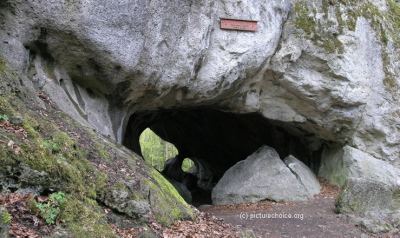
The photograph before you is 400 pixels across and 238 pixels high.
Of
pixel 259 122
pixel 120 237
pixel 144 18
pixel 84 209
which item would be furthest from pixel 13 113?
pixel 259 122

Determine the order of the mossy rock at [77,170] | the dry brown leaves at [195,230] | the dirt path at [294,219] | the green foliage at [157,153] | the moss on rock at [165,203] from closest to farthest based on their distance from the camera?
the mossy rock at [77,170]
the dry brown leaves at [195,230]
the moss on rock at [165,203]
the dirt path at [294,219]
the green foliage at [157,153]

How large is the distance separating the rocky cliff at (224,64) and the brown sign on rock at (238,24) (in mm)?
169

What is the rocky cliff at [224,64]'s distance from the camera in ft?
21.7

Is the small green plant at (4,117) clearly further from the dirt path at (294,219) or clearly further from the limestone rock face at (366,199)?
the limestone rock face at (366,199)

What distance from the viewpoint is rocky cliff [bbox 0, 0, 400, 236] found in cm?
662

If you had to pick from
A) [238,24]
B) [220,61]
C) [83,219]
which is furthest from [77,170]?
[238,24]

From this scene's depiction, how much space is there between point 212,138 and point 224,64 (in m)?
9.15

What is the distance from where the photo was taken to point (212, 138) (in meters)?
17.9

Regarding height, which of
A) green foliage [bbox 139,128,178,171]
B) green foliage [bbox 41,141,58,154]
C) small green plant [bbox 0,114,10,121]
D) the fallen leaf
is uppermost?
small green plant [bbox 0,114,10,121]

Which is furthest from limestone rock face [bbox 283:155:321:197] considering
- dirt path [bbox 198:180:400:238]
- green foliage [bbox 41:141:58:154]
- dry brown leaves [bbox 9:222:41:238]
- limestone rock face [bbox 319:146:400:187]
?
dry brown leaves [bbox 9:222:41:238]

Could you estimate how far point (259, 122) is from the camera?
1446 centimetres

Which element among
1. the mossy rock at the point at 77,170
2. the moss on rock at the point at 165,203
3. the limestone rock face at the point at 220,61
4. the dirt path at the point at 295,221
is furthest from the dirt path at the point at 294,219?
the limestone rock face at the point at 220,61

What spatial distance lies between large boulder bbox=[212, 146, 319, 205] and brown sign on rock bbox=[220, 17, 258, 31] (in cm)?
483

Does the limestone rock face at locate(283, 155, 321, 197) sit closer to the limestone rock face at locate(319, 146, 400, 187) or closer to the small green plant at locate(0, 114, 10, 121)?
the limestone rock face at locate(319, 146, 400, 187)
